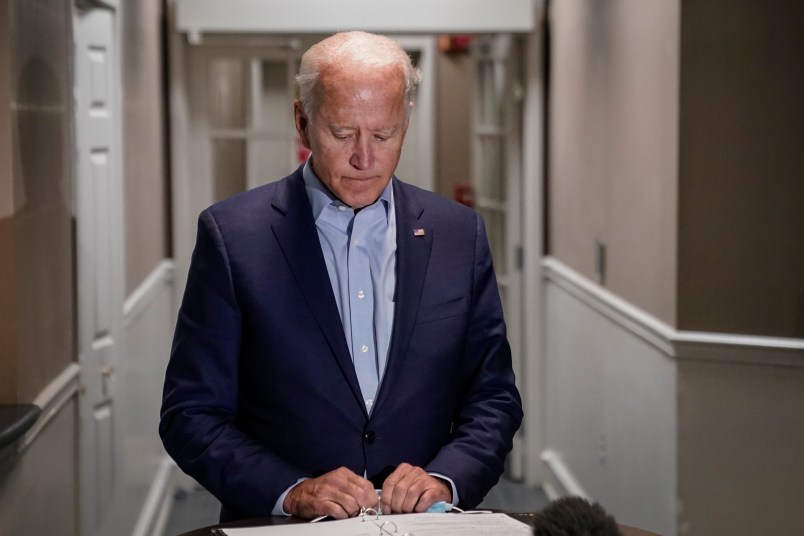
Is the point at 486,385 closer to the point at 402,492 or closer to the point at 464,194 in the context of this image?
the point at 402,492

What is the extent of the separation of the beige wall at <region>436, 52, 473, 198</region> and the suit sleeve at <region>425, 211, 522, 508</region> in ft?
17.7

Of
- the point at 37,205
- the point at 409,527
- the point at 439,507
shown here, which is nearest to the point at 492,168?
the point at 37,205

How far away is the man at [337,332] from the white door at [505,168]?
3.79 metres

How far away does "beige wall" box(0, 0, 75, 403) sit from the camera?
101 inches

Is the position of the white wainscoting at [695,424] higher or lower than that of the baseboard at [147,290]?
lower

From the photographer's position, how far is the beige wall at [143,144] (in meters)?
4.37

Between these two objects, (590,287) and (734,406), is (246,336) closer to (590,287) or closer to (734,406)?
(734,406)

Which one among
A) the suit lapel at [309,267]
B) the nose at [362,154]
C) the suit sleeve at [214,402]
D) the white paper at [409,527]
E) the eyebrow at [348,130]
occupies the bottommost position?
the white paper at [409,527]

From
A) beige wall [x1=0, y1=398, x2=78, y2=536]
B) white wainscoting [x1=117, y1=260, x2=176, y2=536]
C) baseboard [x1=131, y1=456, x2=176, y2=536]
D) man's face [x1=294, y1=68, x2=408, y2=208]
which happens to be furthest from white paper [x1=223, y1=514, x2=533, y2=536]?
baseboard [x1=131, y1=456, x2=176, y2=536]

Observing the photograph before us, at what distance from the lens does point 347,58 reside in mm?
1769

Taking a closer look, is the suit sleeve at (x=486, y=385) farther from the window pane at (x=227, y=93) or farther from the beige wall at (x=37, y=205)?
the window pane at (x=227, y=93)

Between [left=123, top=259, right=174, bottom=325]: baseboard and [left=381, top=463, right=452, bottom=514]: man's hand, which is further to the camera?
[left=123, top=259, right=174, bottom=325]: baseboard

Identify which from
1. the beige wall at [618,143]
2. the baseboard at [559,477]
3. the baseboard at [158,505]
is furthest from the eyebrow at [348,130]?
the baseboard at [559,477]

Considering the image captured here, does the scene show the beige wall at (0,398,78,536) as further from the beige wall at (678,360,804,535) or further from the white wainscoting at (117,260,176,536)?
the beige wall at (678,360,804,535)
